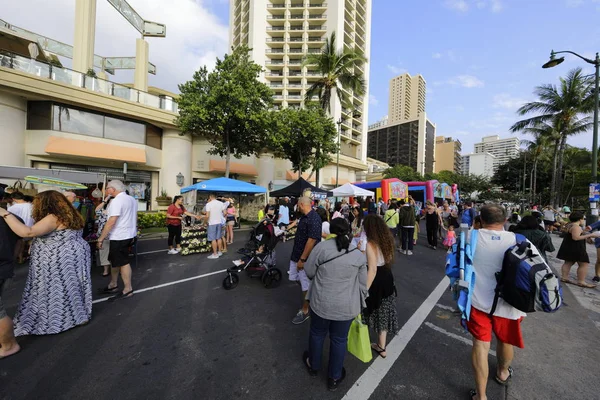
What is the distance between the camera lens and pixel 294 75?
39125mm

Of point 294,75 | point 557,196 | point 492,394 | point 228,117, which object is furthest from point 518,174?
point 492,394

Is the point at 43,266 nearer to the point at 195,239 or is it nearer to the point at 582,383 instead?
the point at 195,239

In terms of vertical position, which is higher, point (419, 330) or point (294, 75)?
point (294, 75)

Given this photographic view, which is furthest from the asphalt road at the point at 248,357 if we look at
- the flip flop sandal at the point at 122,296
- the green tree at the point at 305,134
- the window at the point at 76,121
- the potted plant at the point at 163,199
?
the green tree at the point at 305,134

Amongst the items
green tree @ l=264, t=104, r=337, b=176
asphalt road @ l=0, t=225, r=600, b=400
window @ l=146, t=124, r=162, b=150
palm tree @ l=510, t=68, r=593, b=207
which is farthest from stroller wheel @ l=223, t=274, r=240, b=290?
palm tree @ l=510, t=68, r=593, b=207

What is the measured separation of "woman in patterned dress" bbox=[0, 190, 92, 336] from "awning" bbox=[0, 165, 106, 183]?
749 centimetres

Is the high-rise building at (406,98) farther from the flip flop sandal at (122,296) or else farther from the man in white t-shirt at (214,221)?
the flip flop sandal at (122,296)

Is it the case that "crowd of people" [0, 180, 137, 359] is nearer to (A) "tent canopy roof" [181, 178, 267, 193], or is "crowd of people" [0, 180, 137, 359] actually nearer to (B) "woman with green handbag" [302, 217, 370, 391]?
(B) "woman with green handbag" [302, 217, 370, 391]

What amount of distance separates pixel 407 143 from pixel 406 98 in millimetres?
33784

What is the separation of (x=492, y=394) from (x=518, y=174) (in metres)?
58.8

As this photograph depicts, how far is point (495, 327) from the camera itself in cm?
212

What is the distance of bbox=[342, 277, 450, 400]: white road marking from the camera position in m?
2.22

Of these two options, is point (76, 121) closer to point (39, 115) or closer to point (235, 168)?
point (39, 115)

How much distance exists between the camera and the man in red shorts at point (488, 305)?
6.65ft
